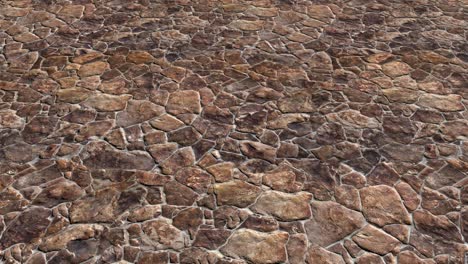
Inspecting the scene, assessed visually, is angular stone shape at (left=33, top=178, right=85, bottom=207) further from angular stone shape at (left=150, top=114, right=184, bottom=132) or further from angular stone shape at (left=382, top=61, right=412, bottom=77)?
angular stone shape at (left=382, top=61, right=412, bottom=77)

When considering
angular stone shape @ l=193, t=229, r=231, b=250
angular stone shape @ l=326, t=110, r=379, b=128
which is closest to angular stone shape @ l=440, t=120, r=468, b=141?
angular stone shape @ l=326, t=110, r=379, b=128

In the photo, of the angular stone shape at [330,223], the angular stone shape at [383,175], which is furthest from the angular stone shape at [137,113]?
the angular stone shape at [383,175]

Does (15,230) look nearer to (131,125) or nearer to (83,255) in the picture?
(83,255)

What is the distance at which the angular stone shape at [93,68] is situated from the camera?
34.6 feet

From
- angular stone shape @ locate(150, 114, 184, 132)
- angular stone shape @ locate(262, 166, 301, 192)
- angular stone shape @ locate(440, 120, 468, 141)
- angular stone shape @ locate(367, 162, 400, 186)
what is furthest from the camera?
angular stone shape @ locate(150, 114, 184, 132)

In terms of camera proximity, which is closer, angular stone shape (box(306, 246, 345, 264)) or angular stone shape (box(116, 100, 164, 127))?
angular stone shape (box(306, 246, 345, 264))

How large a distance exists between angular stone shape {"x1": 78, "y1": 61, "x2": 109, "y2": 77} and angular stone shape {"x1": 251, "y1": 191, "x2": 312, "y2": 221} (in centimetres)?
494

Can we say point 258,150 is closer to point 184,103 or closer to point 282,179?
point 282,179

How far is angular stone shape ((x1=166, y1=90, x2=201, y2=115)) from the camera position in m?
9.45

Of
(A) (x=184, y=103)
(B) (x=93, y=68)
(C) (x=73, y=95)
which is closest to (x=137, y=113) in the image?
(A) (x=184, y=103)

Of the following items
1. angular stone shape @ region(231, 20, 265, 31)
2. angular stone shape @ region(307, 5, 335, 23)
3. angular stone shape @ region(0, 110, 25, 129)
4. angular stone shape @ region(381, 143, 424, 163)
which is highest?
angular stone shape @ region(307, 5, 335, 23)

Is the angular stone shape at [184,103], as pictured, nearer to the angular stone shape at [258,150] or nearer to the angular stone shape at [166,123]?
the angular stone shape at [166,123]

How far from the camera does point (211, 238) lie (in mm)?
7039

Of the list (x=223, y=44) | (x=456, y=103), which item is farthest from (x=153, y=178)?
(x=456, y=103)
